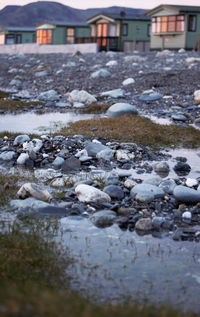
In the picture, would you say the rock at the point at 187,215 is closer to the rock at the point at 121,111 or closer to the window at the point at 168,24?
the rock at the point at 121,111

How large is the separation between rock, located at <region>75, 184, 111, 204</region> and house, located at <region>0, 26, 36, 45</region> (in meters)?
81.2

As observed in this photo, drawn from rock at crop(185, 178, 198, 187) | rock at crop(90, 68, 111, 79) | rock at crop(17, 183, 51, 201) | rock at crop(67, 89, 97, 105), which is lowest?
rock at crop(185, 178, 198, 187)

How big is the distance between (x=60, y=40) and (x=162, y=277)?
69.2m

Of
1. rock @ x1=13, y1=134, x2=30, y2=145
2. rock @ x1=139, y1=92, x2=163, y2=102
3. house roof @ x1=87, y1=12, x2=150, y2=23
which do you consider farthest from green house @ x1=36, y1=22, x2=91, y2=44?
rock @ x1=13, y1=134, x2=30, y2=145

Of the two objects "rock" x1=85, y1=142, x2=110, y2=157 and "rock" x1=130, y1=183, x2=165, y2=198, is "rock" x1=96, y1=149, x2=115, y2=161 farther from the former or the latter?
"rock" x1=130, y1=183, x2=165, y2=198

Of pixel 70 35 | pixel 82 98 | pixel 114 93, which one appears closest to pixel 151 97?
pixel 114 93

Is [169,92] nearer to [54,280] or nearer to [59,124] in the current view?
[59,124]

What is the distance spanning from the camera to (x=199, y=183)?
25.7ft

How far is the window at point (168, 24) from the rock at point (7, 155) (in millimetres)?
44257

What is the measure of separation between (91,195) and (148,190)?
2.92 feet

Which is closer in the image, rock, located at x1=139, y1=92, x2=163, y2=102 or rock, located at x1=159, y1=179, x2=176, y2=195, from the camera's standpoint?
rock, located at x1=159, y1=179, x2=176, y2=195

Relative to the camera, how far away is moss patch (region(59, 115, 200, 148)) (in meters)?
11.3

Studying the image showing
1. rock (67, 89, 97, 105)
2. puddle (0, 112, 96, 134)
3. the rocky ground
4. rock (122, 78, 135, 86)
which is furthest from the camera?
rock (122, 78, 135, 86)

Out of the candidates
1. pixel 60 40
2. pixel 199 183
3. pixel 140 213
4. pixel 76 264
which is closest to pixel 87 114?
pixel 199 183
